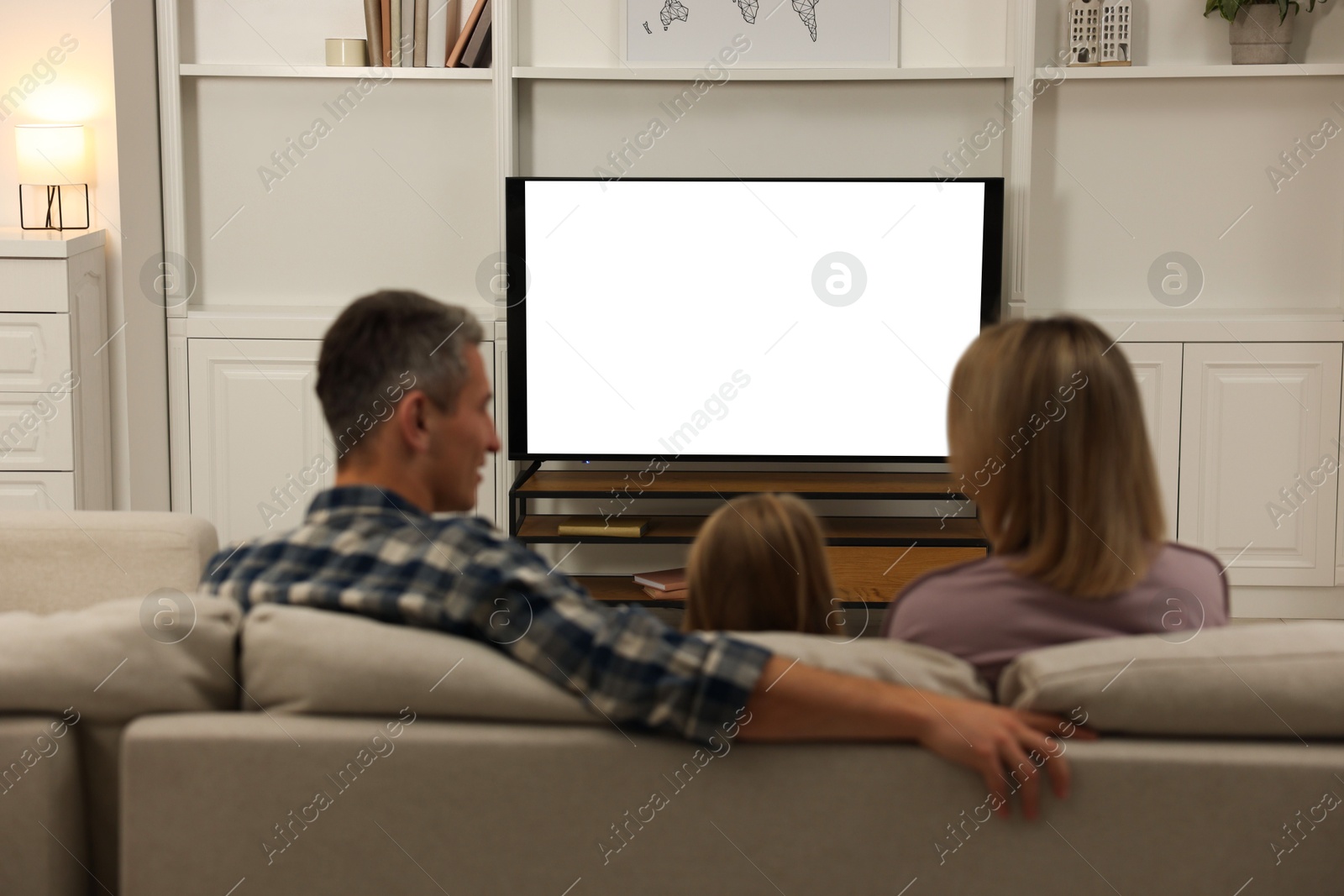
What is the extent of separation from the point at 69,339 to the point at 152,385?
1.41 ft

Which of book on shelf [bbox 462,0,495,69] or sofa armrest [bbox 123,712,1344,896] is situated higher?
book on shelf [bbox 462,0,495,69]

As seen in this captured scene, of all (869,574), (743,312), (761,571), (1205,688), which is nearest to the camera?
(1205,688)

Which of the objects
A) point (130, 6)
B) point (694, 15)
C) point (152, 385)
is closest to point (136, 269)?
point (152, 385)

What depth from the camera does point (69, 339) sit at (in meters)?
3.08

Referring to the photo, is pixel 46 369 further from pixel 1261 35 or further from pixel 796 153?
pixel 1261 35

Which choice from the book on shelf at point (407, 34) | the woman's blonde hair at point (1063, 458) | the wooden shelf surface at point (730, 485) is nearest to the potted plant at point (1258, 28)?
the wooden shelf surface at point (730, 485)

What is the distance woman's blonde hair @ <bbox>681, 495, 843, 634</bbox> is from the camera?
4.12 ft

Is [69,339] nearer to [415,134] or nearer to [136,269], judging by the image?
[136,269]

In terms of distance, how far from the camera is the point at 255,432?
11.8 ft

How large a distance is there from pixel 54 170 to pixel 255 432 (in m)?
0.88

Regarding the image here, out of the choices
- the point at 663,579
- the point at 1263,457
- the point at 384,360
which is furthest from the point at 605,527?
the point at 384,360

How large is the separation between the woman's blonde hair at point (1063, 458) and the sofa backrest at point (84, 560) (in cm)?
129

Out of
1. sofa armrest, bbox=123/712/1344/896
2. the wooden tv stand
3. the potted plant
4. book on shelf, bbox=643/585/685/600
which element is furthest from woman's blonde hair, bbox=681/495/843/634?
the potted plant

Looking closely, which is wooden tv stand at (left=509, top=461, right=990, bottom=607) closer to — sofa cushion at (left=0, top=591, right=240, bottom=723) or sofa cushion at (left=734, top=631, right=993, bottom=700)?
sofa cushion at (left=734, top=631, right=993, bottom=700)
